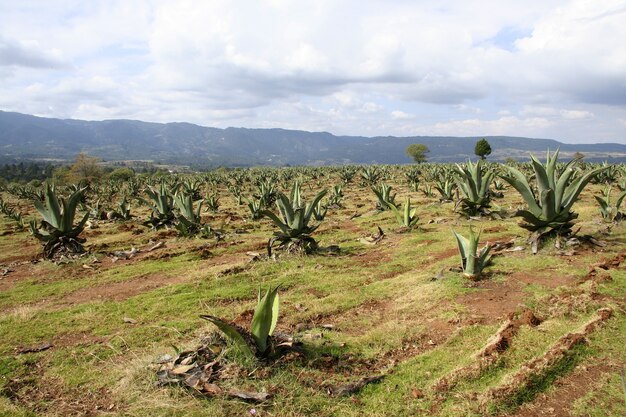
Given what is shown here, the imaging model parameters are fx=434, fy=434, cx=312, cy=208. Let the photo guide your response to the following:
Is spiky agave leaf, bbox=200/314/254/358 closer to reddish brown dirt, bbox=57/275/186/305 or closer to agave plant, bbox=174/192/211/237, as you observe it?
reddish brown dirt, bbox=57/275/186/305

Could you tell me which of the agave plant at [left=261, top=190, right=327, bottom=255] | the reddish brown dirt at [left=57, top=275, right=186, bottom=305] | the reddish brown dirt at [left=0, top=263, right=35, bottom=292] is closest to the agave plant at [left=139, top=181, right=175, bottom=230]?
the reddish brown dirt at [left=0, top=263, right=35, bottom=292]

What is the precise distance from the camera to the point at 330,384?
3082 mm

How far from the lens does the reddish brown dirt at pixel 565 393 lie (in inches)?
106

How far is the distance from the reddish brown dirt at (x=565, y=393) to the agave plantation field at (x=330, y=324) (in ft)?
0.04

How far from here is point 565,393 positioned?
2850 millimetres

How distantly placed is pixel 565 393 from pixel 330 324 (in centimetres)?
208

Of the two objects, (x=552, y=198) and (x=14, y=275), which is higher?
(x=552, y=198)

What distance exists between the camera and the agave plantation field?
2908mm

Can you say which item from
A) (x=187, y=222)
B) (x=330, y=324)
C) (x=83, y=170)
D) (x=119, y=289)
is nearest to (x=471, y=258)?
(x=330, y=324)

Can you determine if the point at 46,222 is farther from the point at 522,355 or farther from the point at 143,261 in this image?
the point at 522,355

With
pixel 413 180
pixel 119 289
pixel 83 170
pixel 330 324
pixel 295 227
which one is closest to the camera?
pixel 330 324

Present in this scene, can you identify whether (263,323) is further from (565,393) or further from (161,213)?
(161,213)

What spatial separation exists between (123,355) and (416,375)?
2.48 meters

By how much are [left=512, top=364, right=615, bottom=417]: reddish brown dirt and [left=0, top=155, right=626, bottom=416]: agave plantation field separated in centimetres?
1
